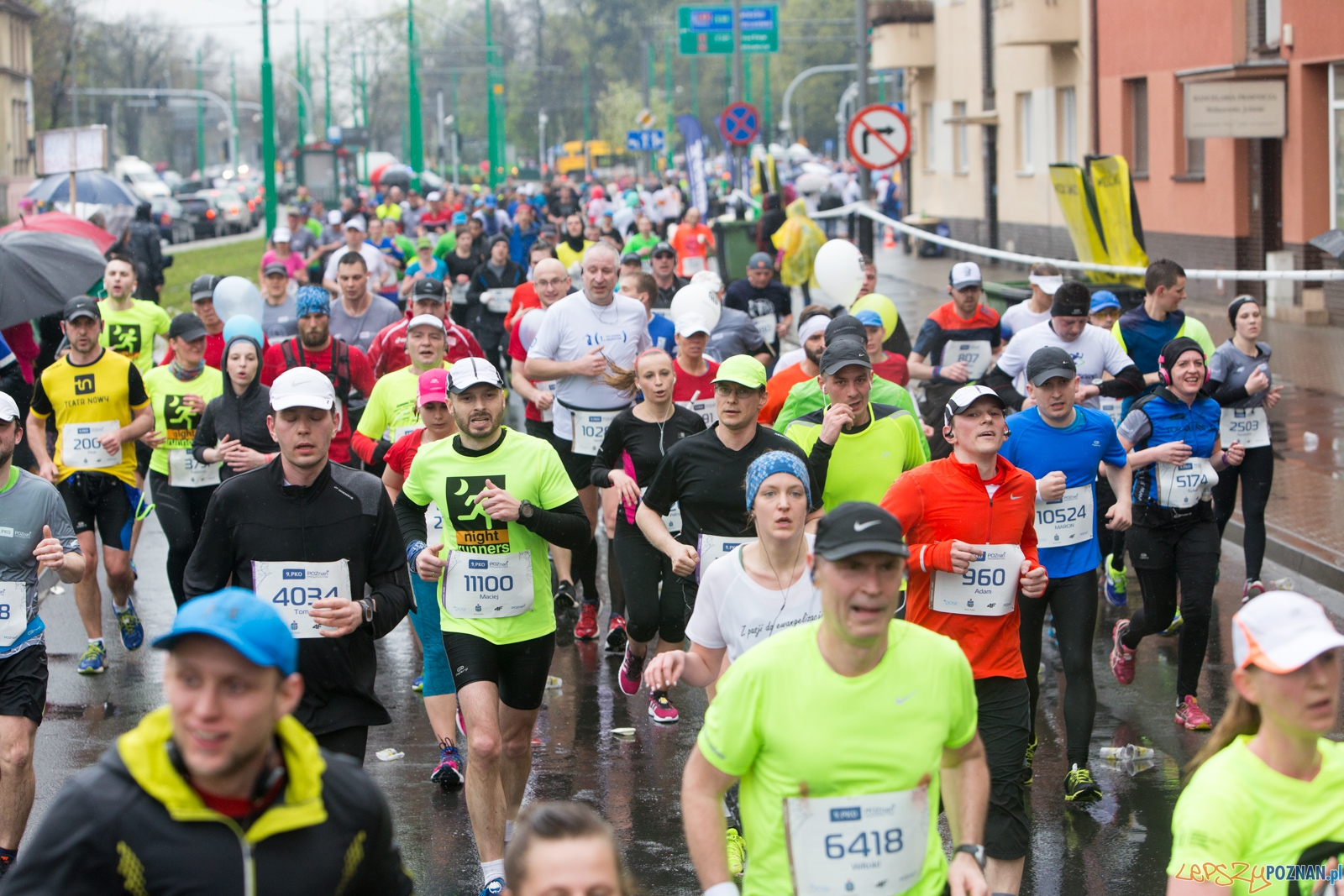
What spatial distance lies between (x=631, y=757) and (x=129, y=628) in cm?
362

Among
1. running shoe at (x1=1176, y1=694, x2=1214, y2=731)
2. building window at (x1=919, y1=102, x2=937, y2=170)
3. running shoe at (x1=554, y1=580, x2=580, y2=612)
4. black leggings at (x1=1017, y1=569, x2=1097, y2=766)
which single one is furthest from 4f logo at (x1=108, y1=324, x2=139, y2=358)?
building window at (x1=919, y1=102, x2=937, y2=170)

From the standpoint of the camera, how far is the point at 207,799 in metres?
2.78

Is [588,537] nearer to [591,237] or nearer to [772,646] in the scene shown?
[772,646]

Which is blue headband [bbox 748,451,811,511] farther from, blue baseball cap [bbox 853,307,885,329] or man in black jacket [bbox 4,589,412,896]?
blue baseball cap [bbox 853,307,885,329]

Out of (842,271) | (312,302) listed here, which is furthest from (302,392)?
(842,271)

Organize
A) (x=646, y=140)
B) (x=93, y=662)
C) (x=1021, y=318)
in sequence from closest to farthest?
1. (x=93, y=662)
2. (x=1021, y=318)
3. (x=646, y=140)

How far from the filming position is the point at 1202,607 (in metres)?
7.64

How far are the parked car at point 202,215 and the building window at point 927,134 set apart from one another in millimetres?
27155

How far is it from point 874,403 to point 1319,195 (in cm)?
1683

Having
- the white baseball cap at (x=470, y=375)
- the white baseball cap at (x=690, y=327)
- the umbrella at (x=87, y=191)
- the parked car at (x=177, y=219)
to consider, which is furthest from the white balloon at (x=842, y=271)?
the parked car at (x=177, y=219)

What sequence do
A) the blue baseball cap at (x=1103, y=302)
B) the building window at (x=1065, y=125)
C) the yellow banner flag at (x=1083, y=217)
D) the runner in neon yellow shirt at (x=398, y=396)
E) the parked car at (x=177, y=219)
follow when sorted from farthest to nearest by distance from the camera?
the parked car at (x=177, y=219), the building window at (x=1065, y=125), the yellow banner flag at (x=1083, y=217), the blue baseball cap at (x=1103, y=302), the runner in neon yellow shirt at (x=398, y=396)

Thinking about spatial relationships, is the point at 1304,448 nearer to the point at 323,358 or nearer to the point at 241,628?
the point at 323,358

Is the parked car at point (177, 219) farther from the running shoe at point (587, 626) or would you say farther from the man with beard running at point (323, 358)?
the running shoe at point (587, 626)

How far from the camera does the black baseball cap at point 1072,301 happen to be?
9.07m
